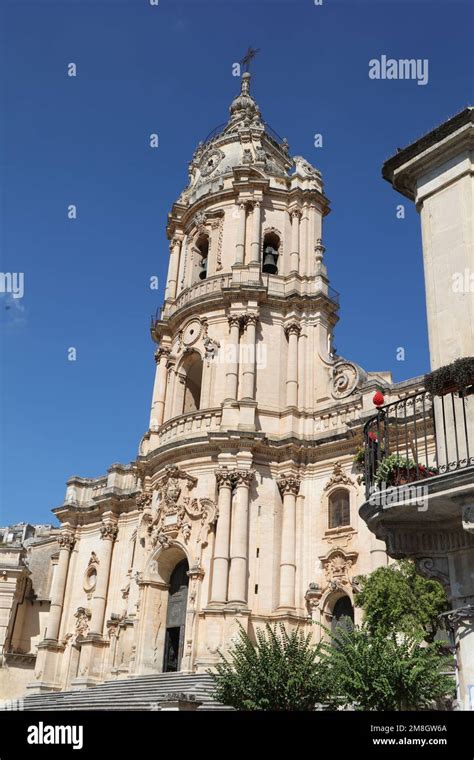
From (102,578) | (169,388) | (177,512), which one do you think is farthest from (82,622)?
(169,388)

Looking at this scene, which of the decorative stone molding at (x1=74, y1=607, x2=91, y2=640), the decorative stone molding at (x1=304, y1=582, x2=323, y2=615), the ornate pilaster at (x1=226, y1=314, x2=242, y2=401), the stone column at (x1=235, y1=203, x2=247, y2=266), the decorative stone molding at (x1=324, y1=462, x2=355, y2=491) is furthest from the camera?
the decorative stone molding at (x1=74, y1=607, x2=91, y2=640)

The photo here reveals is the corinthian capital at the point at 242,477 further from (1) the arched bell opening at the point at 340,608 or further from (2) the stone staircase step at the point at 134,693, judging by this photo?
(2) the stone staircase step at the point at 134,693

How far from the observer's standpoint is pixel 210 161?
37.4m

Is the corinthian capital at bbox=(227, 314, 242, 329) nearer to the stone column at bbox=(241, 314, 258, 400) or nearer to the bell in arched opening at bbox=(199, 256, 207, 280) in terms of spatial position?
the stone column at bbox=(241, 314, 258, 400)

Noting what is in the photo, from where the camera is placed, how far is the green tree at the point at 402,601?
52.1ft

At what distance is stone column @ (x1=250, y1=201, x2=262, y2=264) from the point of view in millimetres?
31953

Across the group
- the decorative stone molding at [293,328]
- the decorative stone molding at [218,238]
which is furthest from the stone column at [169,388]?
the decorative stone molding at [293,328]

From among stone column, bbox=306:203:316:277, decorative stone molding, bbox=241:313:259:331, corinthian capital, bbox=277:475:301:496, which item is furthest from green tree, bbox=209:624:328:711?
stone column, bbox=306:203:316:277

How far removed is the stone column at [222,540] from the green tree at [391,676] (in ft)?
43.3

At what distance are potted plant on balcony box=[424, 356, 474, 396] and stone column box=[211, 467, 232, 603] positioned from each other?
17409 mm

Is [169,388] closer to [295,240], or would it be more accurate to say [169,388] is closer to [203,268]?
[203,268]

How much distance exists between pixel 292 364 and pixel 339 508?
647 centimetres

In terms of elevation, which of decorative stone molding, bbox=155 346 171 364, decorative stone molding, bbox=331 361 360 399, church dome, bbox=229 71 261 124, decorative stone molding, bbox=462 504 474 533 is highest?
church dome, bbox=229 71 261 124
